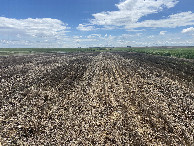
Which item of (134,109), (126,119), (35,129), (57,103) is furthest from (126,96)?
(35,129)

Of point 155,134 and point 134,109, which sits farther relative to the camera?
point 134,109

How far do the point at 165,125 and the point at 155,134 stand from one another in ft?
6.37

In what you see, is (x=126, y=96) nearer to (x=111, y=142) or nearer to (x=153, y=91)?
(x=153, y=91)

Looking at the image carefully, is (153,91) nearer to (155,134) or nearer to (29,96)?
(155,134)

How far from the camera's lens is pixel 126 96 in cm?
2195

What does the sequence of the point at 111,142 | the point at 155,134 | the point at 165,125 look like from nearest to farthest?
1. the point at 111,142
2. the point at 155,134
3. the point at 165,125

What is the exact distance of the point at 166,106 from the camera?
1877 centimetres

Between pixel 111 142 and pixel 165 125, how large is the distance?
5427 millimetres

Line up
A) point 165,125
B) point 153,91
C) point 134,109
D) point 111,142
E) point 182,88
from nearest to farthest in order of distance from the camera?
1. point 111,142
2. point 165,125
3. point 134,109
4. point 153,91
5. point 182,88

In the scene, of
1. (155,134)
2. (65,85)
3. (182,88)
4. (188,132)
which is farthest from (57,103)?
(182,88)

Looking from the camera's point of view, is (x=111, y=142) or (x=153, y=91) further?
(x=153, y=91)

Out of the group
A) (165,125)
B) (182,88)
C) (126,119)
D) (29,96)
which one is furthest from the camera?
(182,88)

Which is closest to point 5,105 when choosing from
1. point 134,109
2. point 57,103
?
point 57,103

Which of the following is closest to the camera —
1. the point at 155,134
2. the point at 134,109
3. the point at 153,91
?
the point at 155,134
